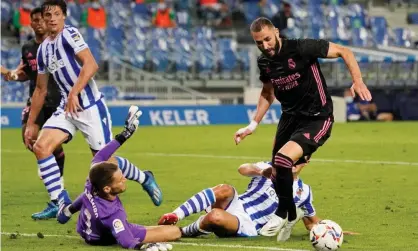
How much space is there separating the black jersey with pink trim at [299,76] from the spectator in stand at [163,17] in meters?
23.7

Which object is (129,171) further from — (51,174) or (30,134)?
(30,134)

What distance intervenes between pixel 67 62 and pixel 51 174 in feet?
3.96

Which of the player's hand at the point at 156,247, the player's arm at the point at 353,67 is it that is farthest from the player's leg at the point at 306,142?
the player's hand at the point at 156,247

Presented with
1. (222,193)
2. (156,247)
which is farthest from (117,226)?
(222,193)

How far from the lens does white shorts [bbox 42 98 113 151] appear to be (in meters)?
11.9

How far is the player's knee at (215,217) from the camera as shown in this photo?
32.7 ft

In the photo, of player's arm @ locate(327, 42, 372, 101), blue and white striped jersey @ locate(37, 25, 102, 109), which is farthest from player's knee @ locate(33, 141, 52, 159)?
player's arm @ locate(327, 42, 372, 101)

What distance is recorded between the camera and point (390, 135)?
25.4m

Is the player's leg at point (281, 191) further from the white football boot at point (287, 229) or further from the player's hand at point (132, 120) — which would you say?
the player's hand at point (132, 120)

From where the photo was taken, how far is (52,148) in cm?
1176

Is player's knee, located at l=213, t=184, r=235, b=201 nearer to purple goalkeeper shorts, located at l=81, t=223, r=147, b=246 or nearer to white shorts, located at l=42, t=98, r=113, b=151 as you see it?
purple goalkeeper shorts, located at l=81, t=223, r=147, b=246

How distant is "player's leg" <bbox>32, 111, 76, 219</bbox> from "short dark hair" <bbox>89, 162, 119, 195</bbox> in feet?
7.51

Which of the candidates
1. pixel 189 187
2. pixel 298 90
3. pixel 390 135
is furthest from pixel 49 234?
pixel 390 135

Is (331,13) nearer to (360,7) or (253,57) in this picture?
(360,7)
